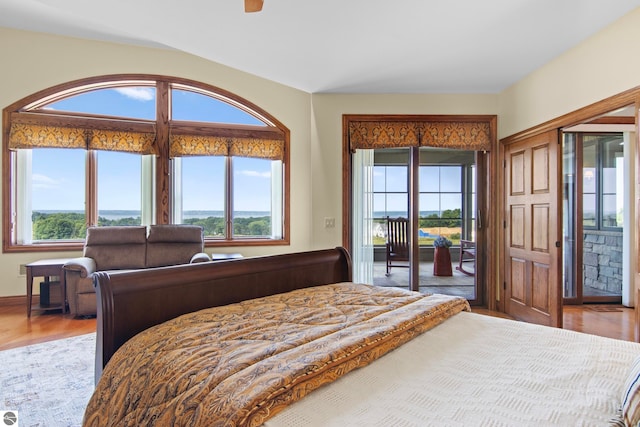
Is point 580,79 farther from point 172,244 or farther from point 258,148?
point 172,244

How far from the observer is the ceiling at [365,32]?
252 centimetres

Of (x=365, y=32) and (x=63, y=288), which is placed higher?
(x=365, y=32)

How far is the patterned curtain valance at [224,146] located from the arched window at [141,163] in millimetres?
14

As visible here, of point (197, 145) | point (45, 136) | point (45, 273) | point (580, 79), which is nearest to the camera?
point (580, 79)

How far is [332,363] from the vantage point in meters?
1.10

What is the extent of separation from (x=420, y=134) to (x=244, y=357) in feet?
12.6

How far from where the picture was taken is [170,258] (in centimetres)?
455

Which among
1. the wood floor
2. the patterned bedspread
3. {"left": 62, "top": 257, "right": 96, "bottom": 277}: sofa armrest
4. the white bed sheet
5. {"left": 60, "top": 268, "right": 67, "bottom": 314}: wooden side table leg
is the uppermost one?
the patterned bedspread

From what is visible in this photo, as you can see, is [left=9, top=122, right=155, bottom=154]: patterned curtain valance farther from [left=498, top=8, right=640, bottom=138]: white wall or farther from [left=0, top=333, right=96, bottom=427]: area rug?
[left=498, top=8, right=640, bottom=138]: white wall

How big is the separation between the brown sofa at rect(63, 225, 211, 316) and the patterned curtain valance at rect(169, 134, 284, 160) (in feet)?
3.61

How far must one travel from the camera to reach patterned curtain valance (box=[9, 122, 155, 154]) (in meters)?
4.34

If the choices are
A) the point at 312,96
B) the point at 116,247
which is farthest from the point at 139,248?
the point at 312,96

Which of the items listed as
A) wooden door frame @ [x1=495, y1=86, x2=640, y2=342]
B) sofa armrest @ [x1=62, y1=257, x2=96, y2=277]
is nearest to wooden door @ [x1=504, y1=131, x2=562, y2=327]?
wooden door frame @ [x1=495, y1=86, x2=640, y2=342]

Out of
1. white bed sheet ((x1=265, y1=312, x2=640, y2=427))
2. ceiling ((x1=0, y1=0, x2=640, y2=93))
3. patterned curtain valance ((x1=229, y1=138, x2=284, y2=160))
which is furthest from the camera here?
patterned curtain valance ((x1=229, y1=138, x2=284, y2=160))
